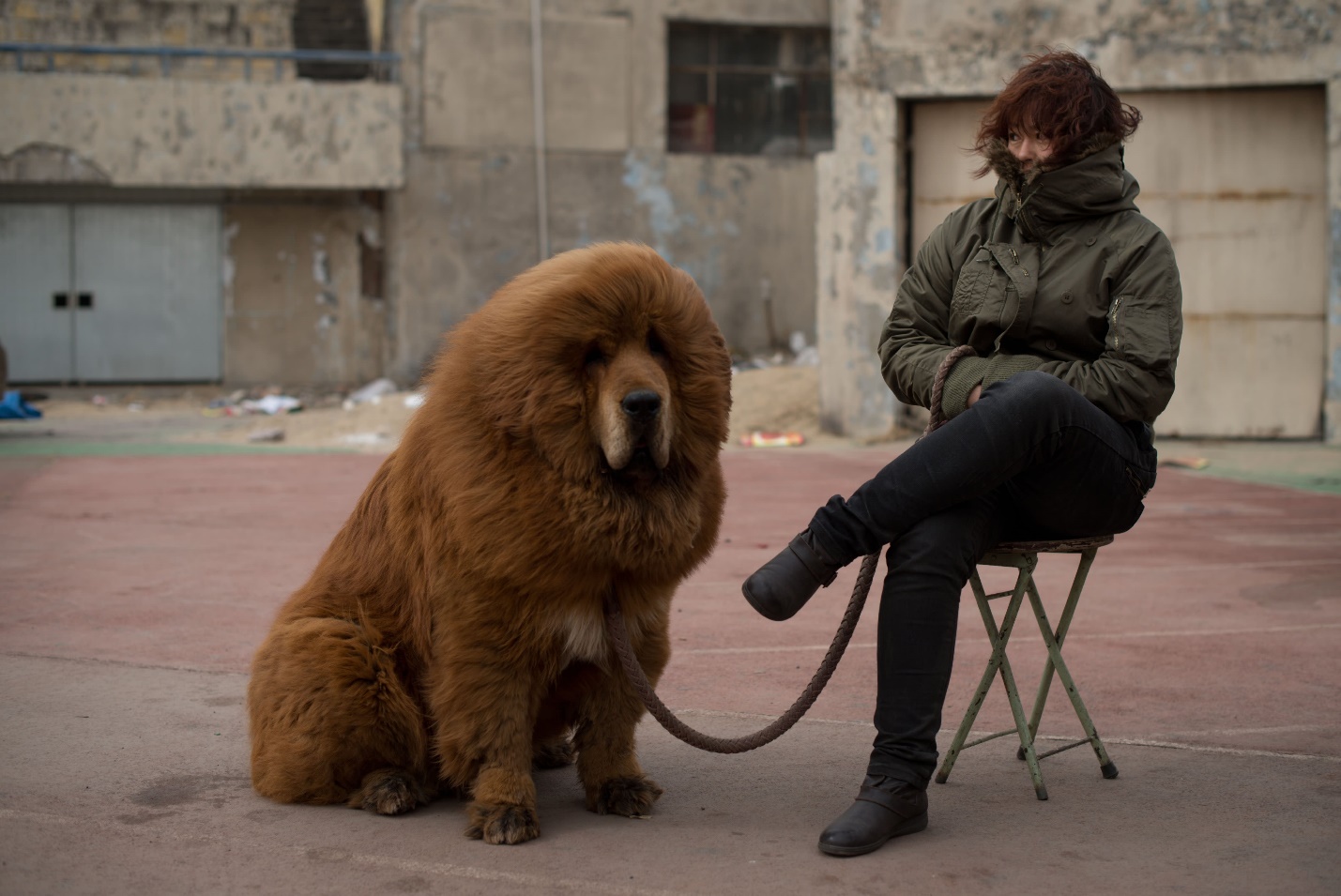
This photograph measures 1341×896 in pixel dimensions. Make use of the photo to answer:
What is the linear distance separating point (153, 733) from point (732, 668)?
2102 millimetres

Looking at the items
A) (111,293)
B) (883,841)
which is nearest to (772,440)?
(883,841)

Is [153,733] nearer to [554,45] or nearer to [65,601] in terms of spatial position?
[65,601]

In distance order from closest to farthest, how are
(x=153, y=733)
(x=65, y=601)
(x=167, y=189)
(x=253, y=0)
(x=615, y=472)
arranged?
(x=615, y=472) < (x=153, y=733) < (x=65, y=601) < (x=167, y=189) < (x=253, y=0)

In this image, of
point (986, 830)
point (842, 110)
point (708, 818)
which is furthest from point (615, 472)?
point (842, 110)

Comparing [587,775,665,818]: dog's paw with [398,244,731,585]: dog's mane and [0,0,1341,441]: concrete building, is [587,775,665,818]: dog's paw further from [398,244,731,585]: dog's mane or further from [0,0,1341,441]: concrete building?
[0,0,1341,441]: concrete building

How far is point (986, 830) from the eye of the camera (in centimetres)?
333

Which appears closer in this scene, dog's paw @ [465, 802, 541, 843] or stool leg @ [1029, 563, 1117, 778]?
dog's paw @ [465, 802, 541, 843]

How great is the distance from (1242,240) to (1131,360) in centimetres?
1080

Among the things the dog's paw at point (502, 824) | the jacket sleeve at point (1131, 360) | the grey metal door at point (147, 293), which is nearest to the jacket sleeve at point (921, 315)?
the jacket sleeve at point (1131, 360)

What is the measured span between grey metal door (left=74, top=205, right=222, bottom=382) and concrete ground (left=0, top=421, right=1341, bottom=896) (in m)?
12.9

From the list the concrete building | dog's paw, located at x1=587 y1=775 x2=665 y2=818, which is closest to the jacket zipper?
dog's paw, located at x1=587 y1=775 x2=665 y2=818

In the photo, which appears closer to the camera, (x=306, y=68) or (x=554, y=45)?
(x=554, y=45)

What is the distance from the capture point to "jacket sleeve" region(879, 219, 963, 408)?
149 inches

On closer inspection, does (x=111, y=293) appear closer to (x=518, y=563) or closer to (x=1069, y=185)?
(x=518, y=563)
